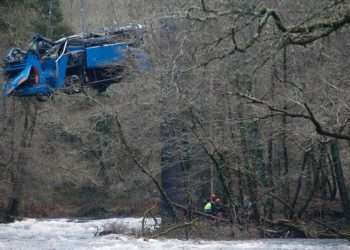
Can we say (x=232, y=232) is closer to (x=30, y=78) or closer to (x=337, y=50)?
(x=30, y=78)

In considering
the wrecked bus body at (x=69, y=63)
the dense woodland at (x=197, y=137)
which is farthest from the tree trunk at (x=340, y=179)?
the wrecked bus body at (x=69, y=63)

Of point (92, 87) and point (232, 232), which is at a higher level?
point (92, 87)

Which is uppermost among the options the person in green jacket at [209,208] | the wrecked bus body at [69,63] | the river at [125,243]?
the wrecked bus body at [69,63]

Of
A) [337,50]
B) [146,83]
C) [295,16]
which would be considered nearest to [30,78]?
[146,83]

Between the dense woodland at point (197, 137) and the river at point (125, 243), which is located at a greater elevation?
the dense woodland at point (197, 137)

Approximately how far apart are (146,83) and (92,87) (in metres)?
3.41

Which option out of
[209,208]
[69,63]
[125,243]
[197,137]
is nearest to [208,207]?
[209,208]

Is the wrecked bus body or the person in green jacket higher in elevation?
the wrecked bus body

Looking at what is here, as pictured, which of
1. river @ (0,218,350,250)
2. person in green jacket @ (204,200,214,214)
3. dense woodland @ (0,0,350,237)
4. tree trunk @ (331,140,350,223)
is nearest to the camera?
river @ (0,218,350,250)

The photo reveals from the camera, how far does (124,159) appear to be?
2966cm

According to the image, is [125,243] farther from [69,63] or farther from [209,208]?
[69,63]

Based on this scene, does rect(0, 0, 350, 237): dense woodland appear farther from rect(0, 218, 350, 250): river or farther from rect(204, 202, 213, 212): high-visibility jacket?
rect(0, 218, 350, 250): river

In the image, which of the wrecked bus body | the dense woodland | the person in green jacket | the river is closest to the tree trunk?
the dense woodland

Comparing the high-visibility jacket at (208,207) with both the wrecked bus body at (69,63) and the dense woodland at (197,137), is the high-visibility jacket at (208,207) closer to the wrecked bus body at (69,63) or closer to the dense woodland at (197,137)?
the dense woodland at (197,137)
